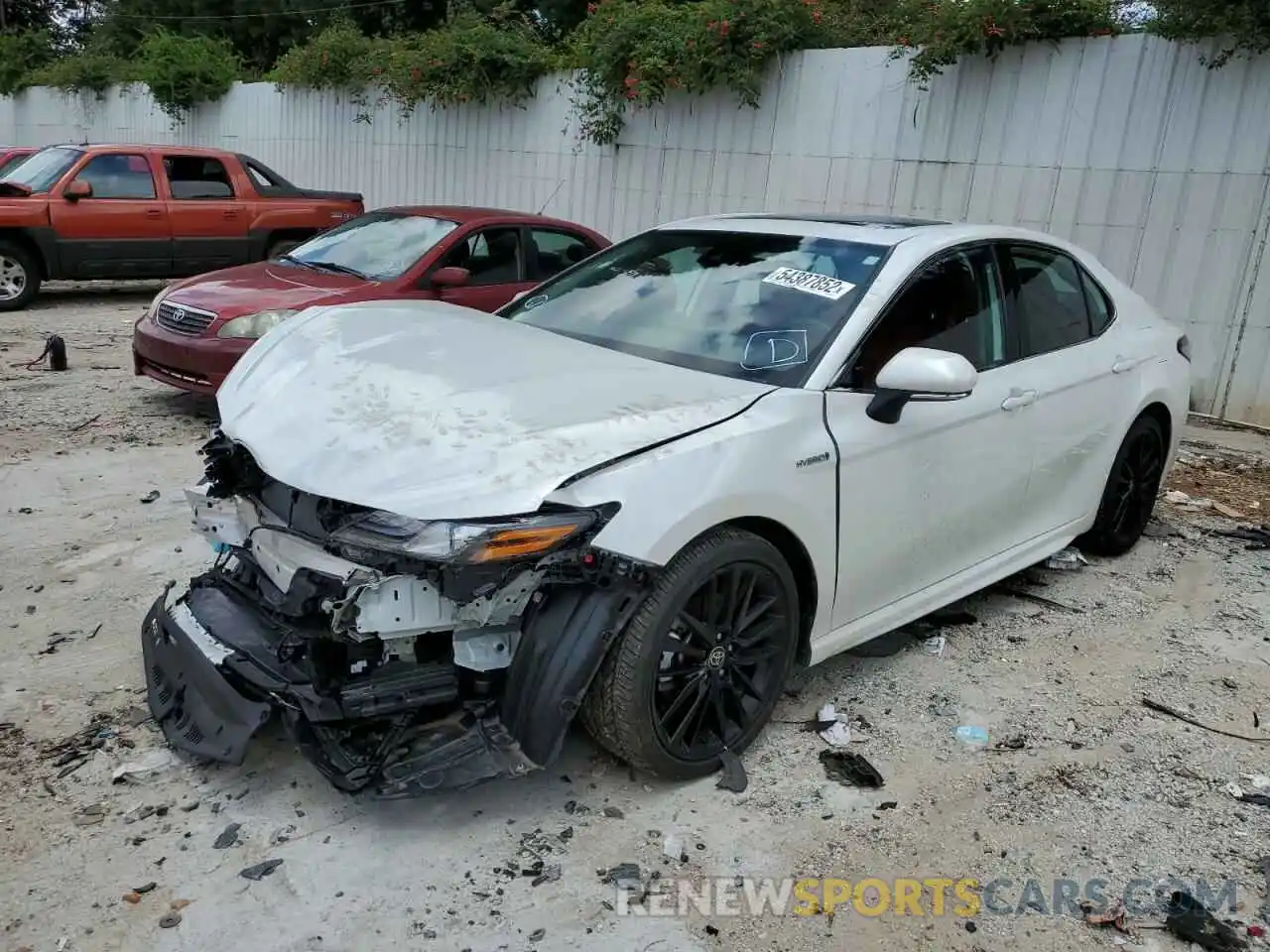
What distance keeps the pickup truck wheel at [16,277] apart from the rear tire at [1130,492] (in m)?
10.5

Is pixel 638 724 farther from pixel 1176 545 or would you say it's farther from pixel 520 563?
pixel 1176 545

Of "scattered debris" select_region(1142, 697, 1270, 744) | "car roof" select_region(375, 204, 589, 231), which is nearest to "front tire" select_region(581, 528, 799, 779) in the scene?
"scattered debris" select_region(1142, 697, 1270, 744)

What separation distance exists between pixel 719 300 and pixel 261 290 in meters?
4.37

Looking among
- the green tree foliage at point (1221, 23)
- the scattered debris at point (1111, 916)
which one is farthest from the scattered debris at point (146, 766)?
the green tree foliage at point (1221, 23)

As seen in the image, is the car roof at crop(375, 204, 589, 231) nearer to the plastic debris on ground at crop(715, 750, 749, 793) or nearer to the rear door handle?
the rear door handle

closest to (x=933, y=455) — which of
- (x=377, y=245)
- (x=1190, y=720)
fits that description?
(x=1190, y=720)

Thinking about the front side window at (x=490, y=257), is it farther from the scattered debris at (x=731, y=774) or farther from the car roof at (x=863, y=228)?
the scattered debris at (x=731, y=774)

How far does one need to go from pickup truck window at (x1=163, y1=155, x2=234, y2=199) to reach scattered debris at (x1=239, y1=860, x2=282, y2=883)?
10503 mm

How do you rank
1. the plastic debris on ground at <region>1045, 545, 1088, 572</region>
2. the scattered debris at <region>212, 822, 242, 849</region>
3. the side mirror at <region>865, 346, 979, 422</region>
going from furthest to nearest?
1. the plastic debris on ground at <region>1045, 545, 1088, 572</region>
2. the side mirror at <region>865, 346, 979, 422</region>
3. the scattered debris at <region>212, 822, 242, 849</region>

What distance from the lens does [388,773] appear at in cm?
274

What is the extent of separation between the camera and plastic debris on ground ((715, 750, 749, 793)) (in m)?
3.17

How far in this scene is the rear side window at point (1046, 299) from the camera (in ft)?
13.8

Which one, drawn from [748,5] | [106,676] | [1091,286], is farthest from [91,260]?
[1091,286]

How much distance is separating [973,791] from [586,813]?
1212mm
